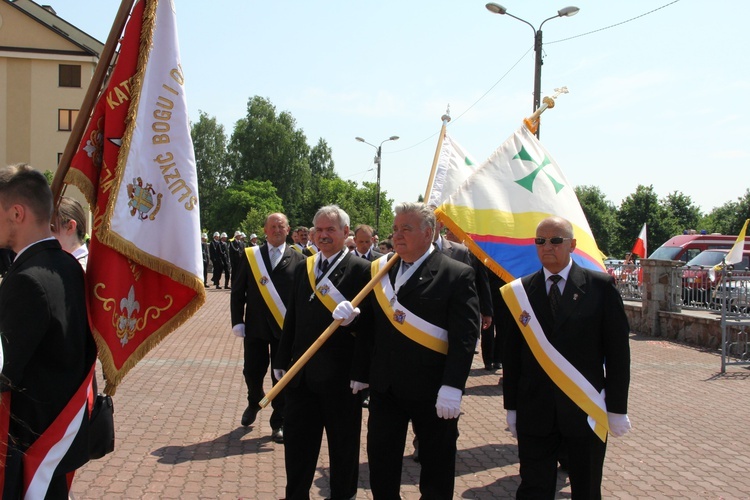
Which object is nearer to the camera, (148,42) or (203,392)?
(148,42)

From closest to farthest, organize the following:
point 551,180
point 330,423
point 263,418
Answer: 1. point 330,423
2. point 551,180
3. point 263,418

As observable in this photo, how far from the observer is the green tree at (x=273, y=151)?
69.1 metres

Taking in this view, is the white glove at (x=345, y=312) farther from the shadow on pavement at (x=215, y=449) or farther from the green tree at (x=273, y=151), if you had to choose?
the green tree at (x=273, y=151)

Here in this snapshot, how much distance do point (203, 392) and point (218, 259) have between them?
18.6 m

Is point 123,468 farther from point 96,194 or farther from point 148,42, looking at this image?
point 148,42

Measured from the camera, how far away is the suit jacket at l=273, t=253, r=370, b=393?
4.82 meters

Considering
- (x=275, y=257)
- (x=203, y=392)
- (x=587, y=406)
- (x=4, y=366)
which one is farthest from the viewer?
(x=203, y=392)

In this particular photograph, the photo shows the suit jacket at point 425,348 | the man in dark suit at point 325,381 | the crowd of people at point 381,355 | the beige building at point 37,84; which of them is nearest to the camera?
the crowd of people at point 381,355

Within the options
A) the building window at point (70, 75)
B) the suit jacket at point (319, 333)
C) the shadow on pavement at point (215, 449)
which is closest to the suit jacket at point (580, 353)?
the suit jacket at point (319, 333)

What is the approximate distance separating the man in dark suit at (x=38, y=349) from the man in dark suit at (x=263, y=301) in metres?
3.76

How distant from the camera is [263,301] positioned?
22.7ft

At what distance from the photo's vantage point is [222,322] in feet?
54.0

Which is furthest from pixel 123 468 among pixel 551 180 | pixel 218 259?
pixel 218 259

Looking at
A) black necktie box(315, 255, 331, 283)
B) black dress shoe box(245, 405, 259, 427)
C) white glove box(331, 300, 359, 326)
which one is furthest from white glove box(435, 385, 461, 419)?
black dress shoe box(245, 405, 259, 427)
